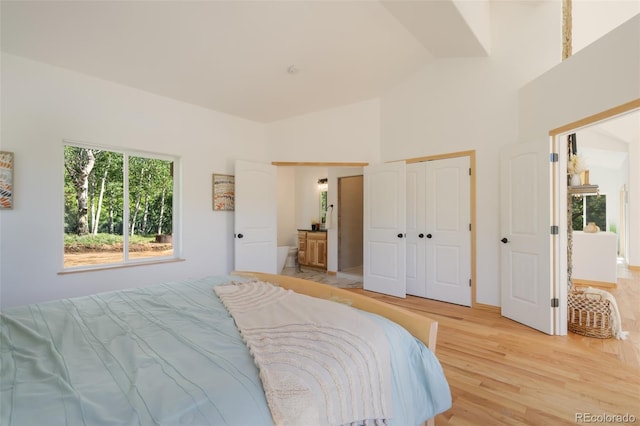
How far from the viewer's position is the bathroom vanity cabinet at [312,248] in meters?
6.20

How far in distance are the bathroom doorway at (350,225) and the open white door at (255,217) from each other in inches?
70.2

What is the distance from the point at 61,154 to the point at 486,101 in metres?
4.64

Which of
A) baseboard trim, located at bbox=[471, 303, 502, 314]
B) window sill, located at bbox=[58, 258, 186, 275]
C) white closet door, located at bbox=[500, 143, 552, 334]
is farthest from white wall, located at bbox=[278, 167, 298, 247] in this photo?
white closet door, located at bbox=[500, 143, 552, 334]

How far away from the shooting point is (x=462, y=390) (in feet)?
6.27

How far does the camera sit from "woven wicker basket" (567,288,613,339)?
8.98 ft

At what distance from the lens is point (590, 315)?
279cm

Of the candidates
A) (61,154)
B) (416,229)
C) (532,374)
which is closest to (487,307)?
(416,229)

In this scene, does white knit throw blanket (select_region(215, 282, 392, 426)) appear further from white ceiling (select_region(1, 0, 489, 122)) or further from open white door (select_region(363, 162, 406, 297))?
open white door (select_region(363, 162, 406, 297))

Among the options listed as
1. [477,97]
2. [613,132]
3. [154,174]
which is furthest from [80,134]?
[613,132]

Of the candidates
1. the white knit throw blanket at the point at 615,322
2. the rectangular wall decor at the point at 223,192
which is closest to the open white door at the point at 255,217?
the rectangular wall decor at the point at 223,192

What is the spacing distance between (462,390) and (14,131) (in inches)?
163

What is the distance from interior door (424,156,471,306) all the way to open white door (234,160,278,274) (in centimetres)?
230

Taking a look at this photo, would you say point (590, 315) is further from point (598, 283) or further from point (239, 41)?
point (239, 41)

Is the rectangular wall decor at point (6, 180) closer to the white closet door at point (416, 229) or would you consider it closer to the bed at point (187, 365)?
the bed at point (187, 365)
